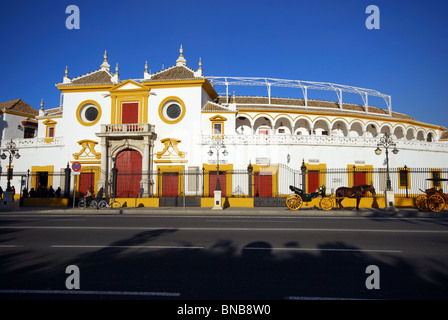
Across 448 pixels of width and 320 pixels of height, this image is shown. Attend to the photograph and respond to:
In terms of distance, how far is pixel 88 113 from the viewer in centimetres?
2828

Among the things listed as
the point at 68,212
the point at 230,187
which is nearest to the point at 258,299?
the point at 68,212

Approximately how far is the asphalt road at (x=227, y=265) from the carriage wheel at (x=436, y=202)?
8.93 meters

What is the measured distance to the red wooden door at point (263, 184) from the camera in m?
25.1

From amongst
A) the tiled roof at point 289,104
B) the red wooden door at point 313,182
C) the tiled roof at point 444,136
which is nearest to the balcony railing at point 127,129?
the tiled roof at point 289,104

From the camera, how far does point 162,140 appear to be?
26188 millimetres

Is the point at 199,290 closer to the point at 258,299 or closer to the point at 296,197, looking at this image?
the point at 258,299

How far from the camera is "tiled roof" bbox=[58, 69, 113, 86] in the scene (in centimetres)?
2820

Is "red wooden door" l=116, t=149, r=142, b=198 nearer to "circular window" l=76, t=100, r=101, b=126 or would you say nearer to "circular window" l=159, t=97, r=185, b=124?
"circular window" l=159, t=97, r=185, b=124

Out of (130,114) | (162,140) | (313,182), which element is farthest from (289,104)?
(130,114)

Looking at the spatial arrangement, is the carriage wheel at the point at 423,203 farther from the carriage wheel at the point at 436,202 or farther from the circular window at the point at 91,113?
the circular window at the point at 91,113

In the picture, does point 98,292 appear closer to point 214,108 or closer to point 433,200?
point 433,200

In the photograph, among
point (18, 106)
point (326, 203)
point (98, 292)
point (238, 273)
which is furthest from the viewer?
point (18, 106)

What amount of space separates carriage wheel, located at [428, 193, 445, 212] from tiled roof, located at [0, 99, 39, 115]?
39294 mm

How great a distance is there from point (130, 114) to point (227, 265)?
24.2 metres
